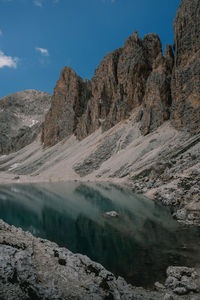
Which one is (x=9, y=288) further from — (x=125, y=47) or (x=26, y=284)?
(x=125, y=47)

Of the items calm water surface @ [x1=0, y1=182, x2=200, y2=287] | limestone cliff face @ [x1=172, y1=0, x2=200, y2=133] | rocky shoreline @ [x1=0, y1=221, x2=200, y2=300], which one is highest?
limestone cliff face @ [x1=172, y1=0, x2=200, y2=133]

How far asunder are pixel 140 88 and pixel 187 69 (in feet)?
93.0

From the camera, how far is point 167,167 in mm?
39312

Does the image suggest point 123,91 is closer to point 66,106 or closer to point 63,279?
point 66,106

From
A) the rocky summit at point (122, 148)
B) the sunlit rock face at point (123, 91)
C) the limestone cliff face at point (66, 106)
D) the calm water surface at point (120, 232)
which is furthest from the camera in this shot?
the limestone cliff face at point (66, 106)

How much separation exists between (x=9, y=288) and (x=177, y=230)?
16058 millimetres

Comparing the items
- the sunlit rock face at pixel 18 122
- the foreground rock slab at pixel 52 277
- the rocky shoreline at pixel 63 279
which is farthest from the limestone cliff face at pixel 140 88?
the foreground rock slab at pixel 52 277

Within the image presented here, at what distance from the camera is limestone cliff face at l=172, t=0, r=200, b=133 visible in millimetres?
51781

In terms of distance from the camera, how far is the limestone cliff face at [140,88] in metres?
54.6

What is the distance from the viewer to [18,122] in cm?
18338

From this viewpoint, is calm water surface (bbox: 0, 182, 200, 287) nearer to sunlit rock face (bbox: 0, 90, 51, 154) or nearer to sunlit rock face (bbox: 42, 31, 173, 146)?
sunlit rock face (bbox: 42, 31, 173, 146)

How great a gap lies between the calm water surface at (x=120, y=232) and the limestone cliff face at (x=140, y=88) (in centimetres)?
2937

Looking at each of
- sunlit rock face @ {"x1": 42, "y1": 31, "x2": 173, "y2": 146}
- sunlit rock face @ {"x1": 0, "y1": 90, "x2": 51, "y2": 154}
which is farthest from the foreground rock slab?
sunlit rock face @ {"x1": 0, "y1": 90, "x2": 51, "y2": 154}

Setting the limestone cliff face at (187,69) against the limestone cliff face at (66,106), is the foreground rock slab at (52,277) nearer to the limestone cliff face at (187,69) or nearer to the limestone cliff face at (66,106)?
the limestone cliff face at (187,69)
